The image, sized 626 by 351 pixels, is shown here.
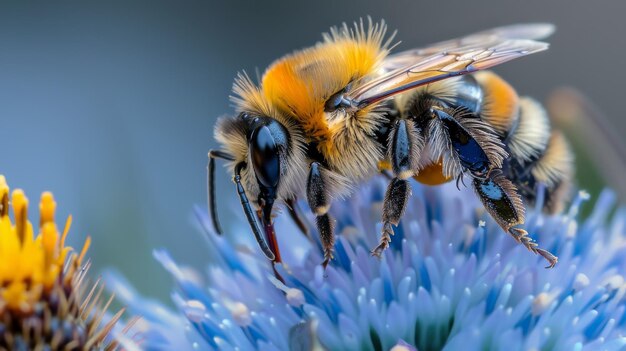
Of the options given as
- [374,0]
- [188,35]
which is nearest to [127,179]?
[188,35]

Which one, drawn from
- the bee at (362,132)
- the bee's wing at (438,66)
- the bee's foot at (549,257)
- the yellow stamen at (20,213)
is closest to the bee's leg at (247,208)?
the bee at (362,132)

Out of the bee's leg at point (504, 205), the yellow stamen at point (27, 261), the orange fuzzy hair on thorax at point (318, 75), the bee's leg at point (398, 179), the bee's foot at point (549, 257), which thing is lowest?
the bee's foot at point (549, 257)

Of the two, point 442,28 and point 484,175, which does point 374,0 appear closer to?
point 442,28

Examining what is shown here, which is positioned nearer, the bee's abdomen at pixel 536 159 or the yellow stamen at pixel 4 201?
the yellow stamen at pixel 4 201

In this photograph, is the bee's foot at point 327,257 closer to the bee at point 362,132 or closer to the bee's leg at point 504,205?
the bee at point 362,132

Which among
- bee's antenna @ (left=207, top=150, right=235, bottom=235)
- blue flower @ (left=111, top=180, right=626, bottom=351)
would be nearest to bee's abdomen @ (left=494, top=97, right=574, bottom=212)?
blue flower @ (left=111, top=180, right=626, bottom=351)

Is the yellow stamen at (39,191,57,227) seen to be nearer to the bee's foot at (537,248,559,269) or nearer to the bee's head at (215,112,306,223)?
the bee's head at (215,112,306,223)

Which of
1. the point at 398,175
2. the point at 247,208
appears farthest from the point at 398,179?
the point at 247,208
